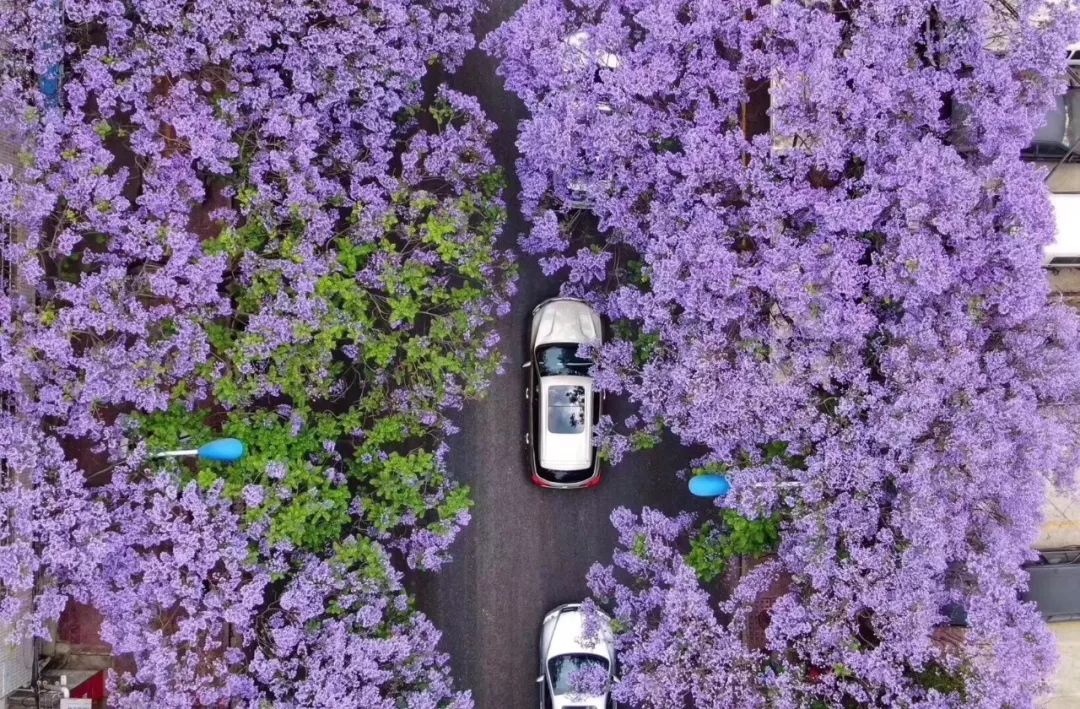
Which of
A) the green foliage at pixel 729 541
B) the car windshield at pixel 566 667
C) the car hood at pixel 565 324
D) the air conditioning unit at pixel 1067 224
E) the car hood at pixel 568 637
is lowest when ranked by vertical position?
the car windshield at pixel 566 667

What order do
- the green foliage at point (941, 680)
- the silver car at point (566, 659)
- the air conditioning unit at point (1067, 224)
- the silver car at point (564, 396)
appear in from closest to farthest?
the green foliage at point (941, 680) → the air conditioning unit at point (1067, 224) → the silver car at point (566, 659) → the silver car at point (564, 396)

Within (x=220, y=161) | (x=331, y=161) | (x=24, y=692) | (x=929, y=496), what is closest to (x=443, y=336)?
(x=331, y=161)

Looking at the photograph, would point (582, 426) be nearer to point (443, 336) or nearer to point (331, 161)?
point (443, 336)

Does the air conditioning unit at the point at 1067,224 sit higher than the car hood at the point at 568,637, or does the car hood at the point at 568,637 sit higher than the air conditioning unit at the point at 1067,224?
the air conditioning unit at the point at 1067,224

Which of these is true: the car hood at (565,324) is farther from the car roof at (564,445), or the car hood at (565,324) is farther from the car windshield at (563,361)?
the car roof at (564,445)

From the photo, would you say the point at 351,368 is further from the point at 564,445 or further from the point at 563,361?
the point at 564,445

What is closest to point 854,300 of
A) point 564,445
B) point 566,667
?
point 564,445

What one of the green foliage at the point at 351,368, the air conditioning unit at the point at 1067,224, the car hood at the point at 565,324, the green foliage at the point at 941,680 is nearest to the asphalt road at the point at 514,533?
the car hood at the point at 565,324
